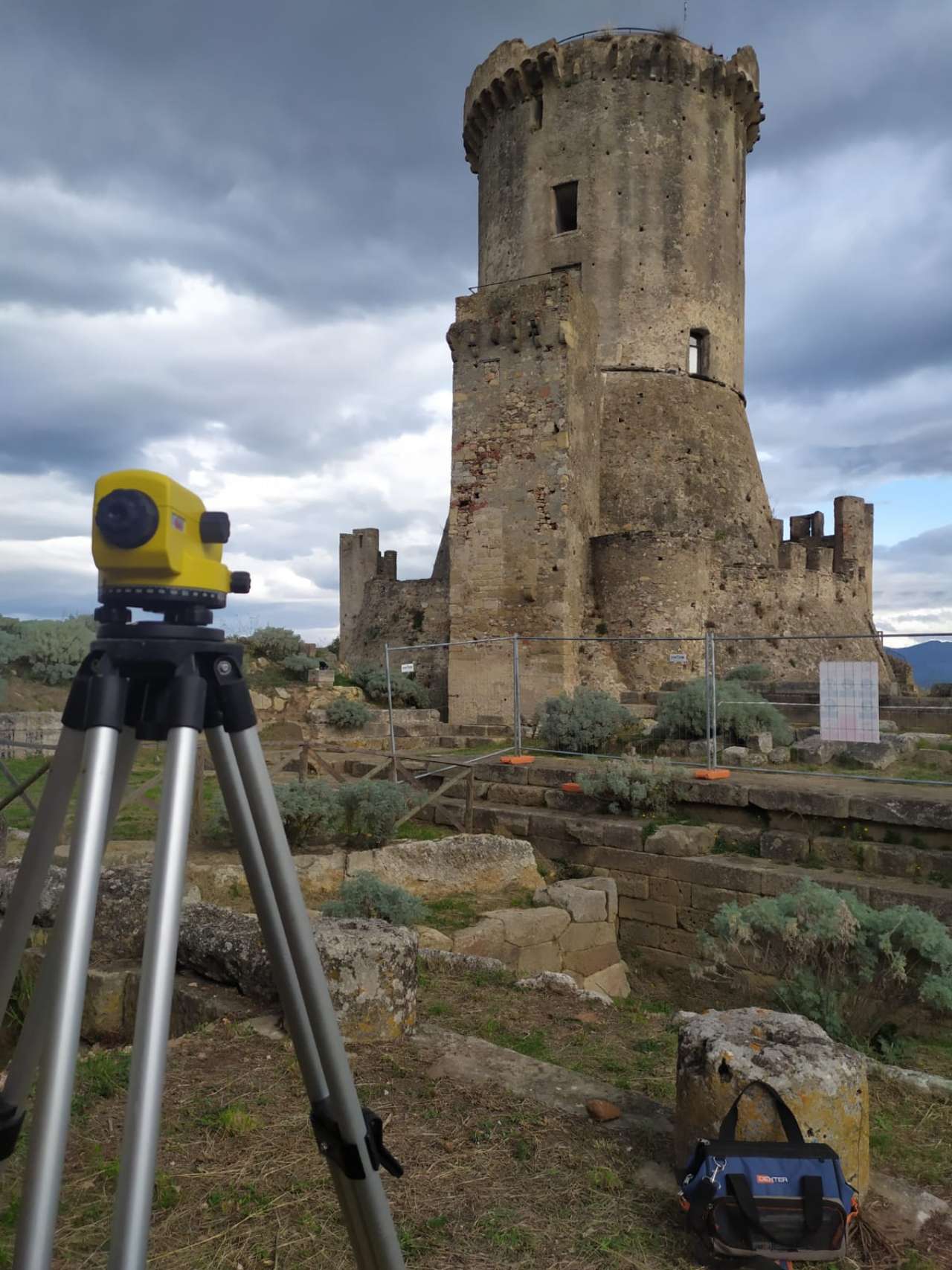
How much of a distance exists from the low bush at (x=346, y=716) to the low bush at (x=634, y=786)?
23.3 ft

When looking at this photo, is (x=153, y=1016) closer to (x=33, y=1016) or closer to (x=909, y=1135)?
(x=33, y=1016)

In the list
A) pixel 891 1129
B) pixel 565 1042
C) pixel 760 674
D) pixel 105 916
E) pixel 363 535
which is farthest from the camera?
pixel 363 535

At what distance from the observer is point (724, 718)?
35.9ft

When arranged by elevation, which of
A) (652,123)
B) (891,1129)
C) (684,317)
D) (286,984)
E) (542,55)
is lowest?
(891,1129)

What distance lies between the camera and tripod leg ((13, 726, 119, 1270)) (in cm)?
124

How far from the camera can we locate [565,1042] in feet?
12.2

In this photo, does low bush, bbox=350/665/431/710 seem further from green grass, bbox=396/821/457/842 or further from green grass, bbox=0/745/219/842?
green grass, bbox=396/821/457/842

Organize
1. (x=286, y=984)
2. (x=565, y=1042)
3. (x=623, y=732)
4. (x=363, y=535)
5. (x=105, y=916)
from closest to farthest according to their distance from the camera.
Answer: (x=286, y=984), (x=565, y=1042), (x=105, y=916), (x=623, y=732), (x=363, y=535)

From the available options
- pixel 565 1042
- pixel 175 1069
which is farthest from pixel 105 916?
pixel 565 1042

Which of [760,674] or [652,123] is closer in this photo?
[760,674]

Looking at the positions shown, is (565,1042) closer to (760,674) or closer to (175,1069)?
(175,1069)

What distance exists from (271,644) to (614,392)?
9.71 metres

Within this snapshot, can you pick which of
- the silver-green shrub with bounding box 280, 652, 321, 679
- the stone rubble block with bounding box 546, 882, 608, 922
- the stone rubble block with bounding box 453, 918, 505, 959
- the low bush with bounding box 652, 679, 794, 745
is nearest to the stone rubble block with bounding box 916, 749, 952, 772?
the low bush with bounding box 652, 679, 794, 745

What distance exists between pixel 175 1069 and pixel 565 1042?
1.58m
